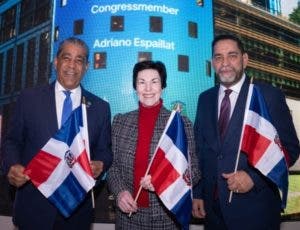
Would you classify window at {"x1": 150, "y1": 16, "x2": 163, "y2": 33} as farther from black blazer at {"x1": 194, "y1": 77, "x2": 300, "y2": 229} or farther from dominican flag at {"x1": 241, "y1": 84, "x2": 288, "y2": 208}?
dominican flag at {"x1": 241, "y1": 84, "x2": 288, "y2": 208}

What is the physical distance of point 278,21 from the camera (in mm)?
5605

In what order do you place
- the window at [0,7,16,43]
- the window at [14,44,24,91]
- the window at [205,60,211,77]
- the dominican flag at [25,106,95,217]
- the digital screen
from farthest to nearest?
the window at [0,7,16,43], the window at [14,44,24,91], the window at [205,60,211,77], the digital screen, the dominican flag at [25,106,95,217]

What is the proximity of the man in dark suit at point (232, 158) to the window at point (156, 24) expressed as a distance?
180 cm

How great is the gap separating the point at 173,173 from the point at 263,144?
76 centimetres

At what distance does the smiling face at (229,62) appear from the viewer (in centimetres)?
298

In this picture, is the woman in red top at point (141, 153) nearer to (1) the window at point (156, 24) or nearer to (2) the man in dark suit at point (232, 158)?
(2) the man in dark suit at point (232, 158)

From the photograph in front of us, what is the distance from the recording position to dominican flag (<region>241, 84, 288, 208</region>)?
267cm

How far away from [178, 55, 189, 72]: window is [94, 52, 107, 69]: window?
104 centimetres

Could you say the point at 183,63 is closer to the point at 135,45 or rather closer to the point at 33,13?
the point at 135,45

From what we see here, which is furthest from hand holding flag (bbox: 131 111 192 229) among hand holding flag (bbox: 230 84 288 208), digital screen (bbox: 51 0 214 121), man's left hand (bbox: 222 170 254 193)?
digital screen (bbox: 51 0 214 121)

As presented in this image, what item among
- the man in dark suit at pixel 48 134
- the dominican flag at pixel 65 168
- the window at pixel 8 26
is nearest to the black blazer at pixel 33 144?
the man in dark suit at pixel 48 134

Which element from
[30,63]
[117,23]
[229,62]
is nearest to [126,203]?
[229,62]

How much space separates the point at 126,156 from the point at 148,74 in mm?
697

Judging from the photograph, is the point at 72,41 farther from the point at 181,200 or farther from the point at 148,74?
the point at 181,200
